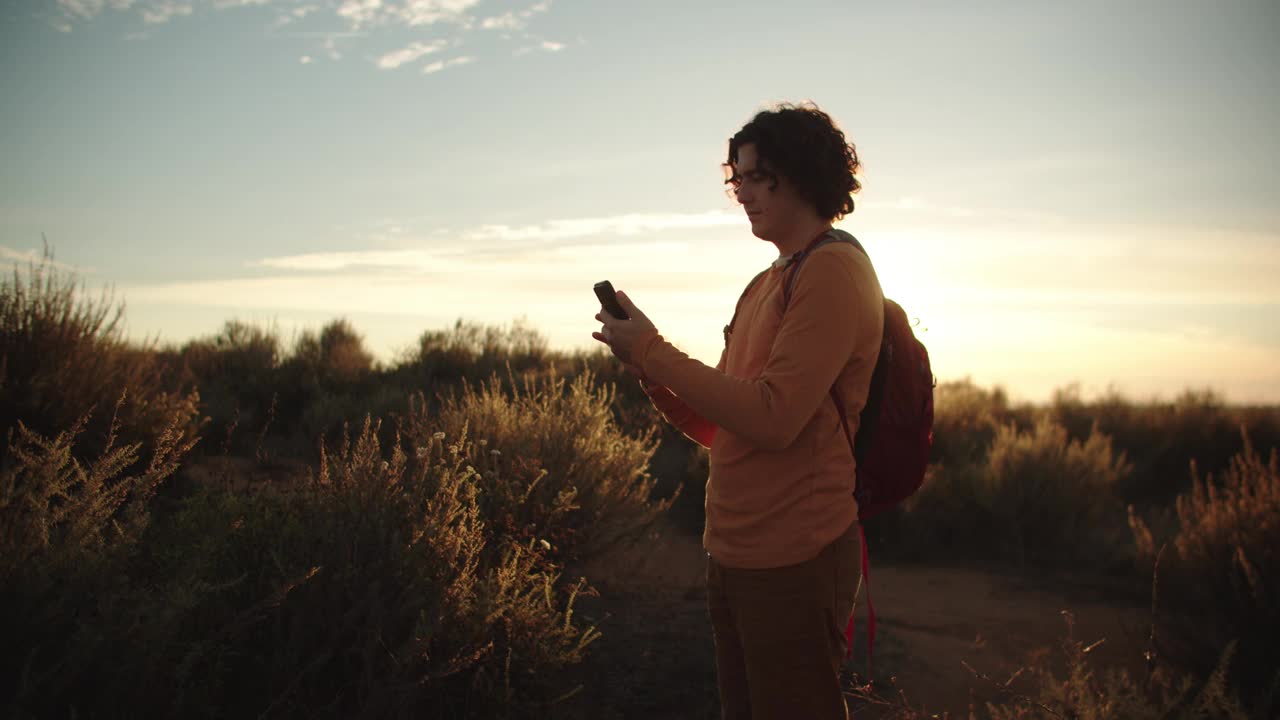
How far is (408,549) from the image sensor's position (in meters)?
3.67

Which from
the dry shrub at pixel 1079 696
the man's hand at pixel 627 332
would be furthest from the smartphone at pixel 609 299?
the dry shrub at pixel 1079 696

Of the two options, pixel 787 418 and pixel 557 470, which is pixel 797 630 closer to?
pixel 787 418

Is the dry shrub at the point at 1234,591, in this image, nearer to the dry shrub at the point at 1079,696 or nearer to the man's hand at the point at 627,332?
the dry shrub at the point at 1079,696

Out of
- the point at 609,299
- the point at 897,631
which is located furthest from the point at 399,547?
the point at 897,631

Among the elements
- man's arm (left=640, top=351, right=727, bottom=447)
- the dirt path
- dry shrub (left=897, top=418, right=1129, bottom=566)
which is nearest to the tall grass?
dry shrub (left=897, top=418, right=1129, bottom=566)

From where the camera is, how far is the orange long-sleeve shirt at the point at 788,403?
6.16 ft

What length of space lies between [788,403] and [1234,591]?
5033 millimetres

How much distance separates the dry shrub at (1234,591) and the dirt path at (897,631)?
12.1 inches

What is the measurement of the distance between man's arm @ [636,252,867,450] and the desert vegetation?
1.16 metres

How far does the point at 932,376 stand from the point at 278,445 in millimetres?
8261

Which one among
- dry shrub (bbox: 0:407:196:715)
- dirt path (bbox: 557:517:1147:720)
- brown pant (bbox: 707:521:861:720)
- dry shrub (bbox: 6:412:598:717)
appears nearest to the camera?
brown pant (bbox: 707:521:861:720)

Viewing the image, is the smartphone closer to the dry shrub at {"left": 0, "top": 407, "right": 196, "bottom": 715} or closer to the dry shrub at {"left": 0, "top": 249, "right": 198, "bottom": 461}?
the dry shrub at {"left": 0, "top": 407, "right": 196, "bottom": 715}

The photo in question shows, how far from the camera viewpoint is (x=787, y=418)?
1.87 metres

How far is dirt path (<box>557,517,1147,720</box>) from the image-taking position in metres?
4.48
